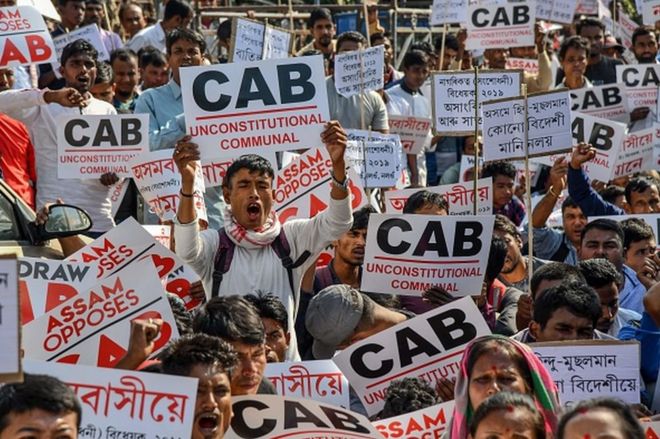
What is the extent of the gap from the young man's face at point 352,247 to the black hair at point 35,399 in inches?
170

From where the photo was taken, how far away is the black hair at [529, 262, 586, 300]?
872 cm

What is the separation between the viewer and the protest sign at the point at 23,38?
11.8 metres

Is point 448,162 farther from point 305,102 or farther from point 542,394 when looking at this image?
point 542,394

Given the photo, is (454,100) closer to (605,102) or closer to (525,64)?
(605,102)

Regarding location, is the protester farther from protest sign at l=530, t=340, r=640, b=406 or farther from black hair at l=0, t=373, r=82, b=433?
black hair at l=0, t=373, r=82, b=433

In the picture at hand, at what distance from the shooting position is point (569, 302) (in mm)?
7949

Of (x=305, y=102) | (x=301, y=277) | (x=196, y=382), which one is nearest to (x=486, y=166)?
(x=305, y=102)

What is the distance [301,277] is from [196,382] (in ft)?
9.12

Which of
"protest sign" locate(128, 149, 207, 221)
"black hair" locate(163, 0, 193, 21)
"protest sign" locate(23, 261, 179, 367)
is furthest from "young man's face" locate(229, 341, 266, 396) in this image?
"black hair" locate(163, 0, 193, 21)

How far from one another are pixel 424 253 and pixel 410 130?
6189mm

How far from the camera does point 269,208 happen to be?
859 cm

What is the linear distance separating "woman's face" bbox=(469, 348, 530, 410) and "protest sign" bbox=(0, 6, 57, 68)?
5.94m

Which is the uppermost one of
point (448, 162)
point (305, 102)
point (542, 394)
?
point (305, 102)

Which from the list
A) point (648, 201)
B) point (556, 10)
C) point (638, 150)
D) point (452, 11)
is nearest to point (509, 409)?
point (648, 201)
